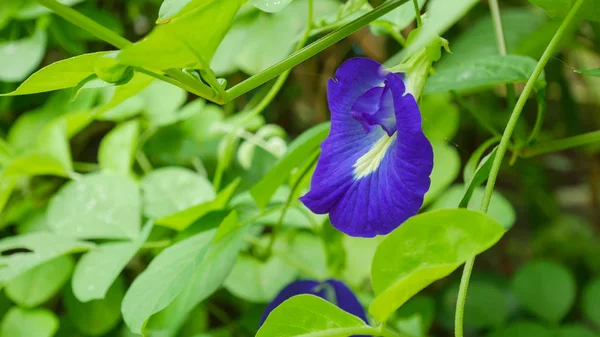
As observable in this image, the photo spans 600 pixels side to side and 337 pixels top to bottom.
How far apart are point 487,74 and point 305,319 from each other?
0.30 meters

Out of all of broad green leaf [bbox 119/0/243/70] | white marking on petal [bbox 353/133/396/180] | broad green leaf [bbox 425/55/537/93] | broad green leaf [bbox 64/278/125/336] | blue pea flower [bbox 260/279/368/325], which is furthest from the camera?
broad green leaf [bbox 64/278/125/336]

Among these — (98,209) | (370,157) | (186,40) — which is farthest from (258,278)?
(186,40)

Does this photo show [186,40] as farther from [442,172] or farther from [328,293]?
[442,172]

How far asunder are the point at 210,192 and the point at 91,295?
7.6 inches

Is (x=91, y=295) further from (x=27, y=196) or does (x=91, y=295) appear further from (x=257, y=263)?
(x=27, y=196)

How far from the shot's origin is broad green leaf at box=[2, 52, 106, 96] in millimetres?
413

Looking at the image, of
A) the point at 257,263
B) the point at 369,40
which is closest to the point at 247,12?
the point at 369,40

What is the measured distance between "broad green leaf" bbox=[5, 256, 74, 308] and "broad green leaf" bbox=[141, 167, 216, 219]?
0.44 ft

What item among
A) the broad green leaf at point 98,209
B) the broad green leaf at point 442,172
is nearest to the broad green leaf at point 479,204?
the broad green leaf at point 442,172

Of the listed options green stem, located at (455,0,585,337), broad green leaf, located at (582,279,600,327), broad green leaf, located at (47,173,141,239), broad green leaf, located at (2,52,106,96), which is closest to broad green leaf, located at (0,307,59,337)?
broad green leaf, located at (47,173,141,239)

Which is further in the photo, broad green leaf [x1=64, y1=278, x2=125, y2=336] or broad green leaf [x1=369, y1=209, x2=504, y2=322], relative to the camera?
broad green leaf [x1=64, y1=278, x2=125, y2=336]

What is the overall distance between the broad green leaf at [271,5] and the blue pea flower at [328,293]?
1.17 feet

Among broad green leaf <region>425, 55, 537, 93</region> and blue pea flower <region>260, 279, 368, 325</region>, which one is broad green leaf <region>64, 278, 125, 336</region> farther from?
broad green leaf <region>425, 55, 537, 93</region>

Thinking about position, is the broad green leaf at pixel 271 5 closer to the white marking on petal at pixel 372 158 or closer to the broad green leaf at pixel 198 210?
the white marking on petal at pixel 372 158
